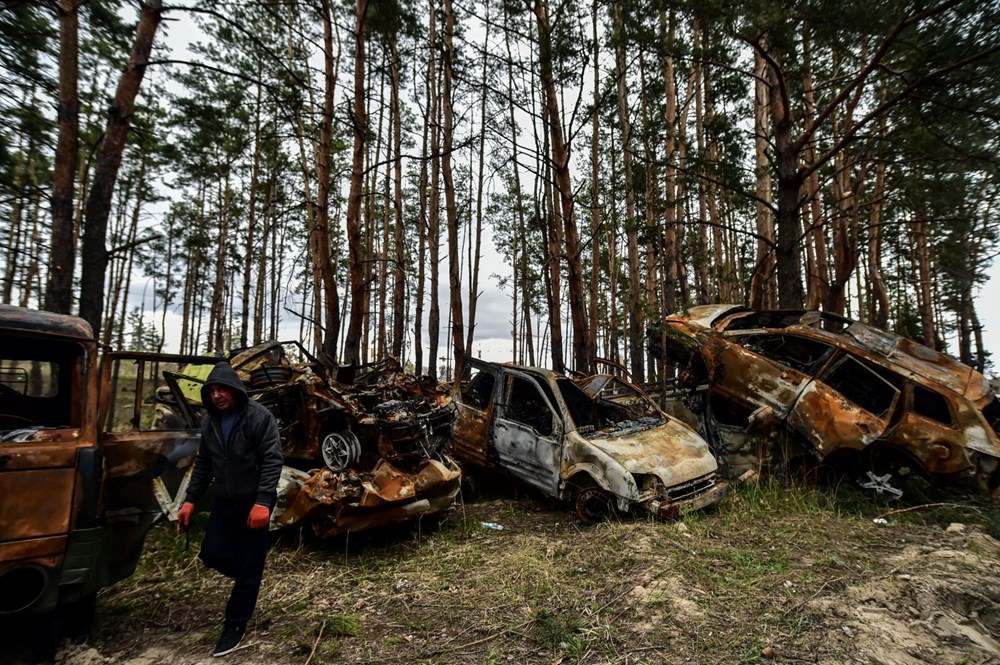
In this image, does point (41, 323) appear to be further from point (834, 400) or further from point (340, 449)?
point (834, 400)

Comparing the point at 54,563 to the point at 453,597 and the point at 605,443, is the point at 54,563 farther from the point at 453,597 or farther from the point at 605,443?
the point at 605,443

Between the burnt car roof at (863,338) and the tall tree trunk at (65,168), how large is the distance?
316 inches

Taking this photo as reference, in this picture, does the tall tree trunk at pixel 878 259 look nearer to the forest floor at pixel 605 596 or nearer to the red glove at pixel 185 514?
the forest floor at pixel 605 596

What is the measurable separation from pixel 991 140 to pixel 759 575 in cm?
790

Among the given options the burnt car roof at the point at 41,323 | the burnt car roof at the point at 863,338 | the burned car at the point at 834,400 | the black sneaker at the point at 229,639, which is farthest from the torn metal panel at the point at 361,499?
Result: the burnt car roof at the point at 863,338

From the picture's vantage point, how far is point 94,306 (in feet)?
18.2

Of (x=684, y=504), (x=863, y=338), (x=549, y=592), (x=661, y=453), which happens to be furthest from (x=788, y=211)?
(x=549, y=592)

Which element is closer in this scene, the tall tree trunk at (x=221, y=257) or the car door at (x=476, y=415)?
the car door at (x=476, y=415)

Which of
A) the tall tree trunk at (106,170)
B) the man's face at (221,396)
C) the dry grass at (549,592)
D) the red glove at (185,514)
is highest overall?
the tall tree trunk at (106,170)

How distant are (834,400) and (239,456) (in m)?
6.35

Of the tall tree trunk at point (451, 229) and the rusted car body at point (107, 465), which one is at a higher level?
the tall tree trunk at point (451, 229)

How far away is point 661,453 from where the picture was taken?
5555 millimetres

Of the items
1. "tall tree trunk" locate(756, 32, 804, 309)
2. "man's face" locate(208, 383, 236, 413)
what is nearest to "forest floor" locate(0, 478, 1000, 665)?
"man's face" locate(208, 383, 236, 413)

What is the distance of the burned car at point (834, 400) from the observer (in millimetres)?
5359
